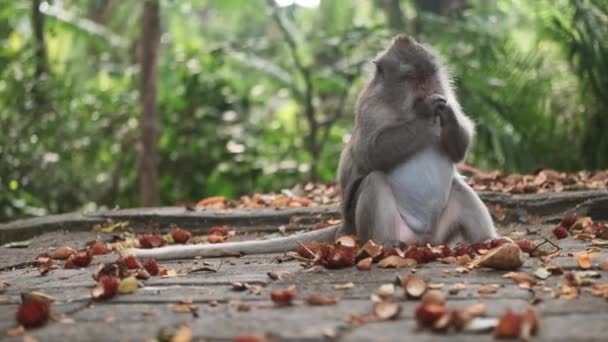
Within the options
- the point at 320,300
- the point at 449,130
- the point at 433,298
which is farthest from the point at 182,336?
the point at 449,130

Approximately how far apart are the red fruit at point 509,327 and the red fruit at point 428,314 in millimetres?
195

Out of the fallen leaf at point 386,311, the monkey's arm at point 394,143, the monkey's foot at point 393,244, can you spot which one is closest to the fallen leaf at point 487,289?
the fallen leaf at point 386,311

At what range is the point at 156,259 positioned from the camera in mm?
4215

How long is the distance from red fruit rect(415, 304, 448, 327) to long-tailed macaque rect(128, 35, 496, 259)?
172cm

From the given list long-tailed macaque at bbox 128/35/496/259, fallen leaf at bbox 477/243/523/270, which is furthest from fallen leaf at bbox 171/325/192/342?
long-tailed macaque at bbox 128/35/496/259

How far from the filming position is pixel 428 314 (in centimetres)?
229

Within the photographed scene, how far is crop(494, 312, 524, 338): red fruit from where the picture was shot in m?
2.14

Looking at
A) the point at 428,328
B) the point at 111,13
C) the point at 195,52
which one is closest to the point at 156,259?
the point at 428,328

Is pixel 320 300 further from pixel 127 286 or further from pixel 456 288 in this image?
pixel 127 286

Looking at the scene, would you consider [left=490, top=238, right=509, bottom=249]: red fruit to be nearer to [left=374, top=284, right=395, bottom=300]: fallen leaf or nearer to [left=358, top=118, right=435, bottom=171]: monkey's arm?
[left=358, top=118, right=435, bottom=171]: monkey's arm

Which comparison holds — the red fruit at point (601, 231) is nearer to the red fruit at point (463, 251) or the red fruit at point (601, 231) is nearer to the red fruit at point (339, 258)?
the red fruit at point (463, 251)

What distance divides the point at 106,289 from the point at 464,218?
202cm

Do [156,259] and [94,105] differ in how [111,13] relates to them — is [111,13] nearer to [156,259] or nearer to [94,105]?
[94,105]

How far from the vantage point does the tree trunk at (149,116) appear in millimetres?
8172
